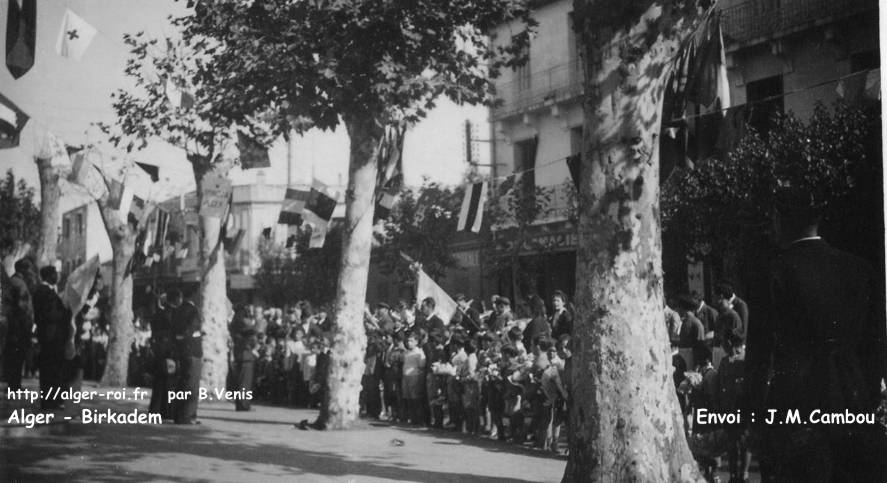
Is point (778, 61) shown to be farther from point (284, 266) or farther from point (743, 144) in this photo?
point (284, 266)

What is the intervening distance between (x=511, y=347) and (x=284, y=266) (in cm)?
1861

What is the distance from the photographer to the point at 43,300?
8844mm

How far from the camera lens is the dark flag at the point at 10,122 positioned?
7031 millimetres

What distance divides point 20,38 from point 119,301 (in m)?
9.39

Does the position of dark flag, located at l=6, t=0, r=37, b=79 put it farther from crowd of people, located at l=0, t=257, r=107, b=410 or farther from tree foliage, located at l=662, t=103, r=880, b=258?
tree foliage, located at l=662, t=103, r=880, b=258

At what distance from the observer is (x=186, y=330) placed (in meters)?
9.58

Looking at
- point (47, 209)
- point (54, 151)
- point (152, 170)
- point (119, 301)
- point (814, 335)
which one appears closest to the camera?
point (814, 335)

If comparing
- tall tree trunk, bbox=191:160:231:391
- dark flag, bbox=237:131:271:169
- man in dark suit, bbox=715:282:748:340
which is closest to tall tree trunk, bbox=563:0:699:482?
man in dark suit, bbox=715:282:748:340

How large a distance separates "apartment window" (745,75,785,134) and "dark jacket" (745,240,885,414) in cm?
578

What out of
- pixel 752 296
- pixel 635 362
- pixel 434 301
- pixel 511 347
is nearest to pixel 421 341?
pixel 434 301

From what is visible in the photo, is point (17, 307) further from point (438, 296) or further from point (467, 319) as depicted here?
point (467, 319)

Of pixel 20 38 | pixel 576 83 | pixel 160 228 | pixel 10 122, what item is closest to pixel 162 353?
pixel 10 122

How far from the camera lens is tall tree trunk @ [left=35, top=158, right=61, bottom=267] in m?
10.5

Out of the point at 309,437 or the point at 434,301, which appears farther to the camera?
the point at 434,301
